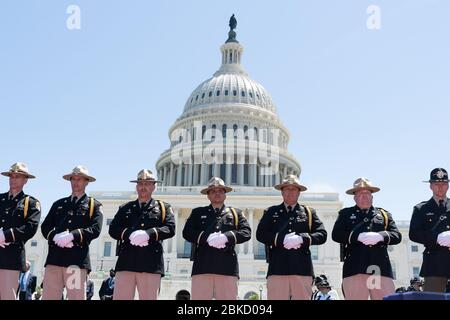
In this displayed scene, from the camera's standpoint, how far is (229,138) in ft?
302

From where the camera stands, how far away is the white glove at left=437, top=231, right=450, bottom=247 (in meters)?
9.36

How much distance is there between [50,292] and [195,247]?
9.01ft

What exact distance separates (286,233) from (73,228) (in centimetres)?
399

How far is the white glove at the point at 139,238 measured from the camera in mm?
9461

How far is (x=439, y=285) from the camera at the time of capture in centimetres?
969

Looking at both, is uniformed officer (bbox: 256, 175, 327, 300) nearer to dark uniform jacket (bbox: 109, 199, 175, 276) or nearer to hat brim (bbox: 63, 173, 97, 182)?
dark uniform jacket (bbox: 109, 199, 175, 276)

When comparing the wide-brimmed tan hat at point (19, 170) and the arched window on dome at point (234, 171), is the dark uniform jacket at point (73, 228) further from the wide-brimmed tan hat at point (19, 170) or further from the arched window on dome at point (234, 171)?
the arched window on dome at point (234, 171)

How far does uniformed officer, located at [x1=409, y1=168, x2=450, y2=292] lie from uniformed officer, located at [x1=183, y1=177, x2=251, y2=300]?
3271 mm

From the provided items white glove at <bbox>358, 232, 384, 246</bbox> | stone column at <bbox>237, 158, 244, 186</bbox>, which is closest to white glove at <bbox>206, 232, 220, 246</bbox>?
white glove at <bbox>358, 232, 384, 246</bbox>

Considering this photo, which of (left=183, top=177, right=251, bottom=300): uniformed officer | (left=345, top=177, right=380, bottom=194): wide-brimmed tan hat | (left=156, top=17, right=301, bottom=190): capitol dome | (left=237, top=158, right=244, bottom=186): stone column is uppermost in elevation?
(left=156, top=17, right=301, bottom=190): capitol dome

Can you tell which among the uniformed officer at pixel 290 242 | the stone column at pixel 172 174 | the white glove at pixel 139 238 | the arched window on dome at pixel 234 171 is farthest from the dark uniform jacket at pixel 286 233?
the stone column at pixel 172 174

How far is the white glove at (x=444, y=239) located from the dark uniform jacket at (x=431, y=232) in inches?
8.1
